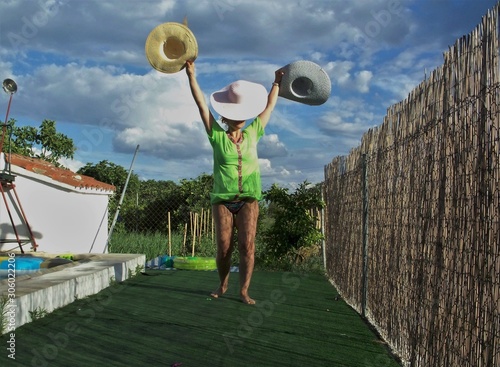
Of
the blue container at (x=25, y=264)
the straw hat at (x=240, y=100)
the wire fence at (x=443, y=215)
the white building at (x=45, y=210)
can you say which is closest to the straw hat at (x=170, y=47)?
the straw hat at (x=240, y=100)

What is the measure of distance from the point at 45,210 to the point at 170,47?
29.0ft

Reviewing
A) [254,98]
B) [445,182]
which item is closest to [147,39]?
[254,98]

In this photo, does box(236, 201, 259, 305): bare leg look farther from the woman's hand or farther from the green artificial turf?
the woman's hand

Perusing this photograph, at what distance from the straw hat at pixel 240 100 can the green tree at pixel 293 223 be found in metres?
Result: 7.12

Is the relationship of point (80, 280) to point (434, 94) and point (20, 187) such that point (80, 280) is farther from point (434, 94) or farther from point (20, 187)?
point (20, 187)

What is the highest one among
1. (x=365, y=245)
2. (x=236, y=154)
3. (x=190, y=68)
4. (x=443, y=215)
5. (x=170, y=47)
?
(x=170, y=47)

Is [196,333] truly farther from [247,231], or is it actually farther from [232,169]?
[232,169]

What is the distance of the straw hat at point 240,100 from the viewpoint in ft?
18.7

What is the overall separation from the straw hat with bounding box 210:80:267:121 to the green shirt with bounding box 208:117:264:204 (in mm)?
227

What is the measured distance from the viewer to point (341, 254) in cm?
949

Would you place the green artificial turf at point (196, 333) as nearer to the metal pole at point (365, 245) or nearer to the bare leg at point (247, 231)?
the metal pole at point (365, 245)

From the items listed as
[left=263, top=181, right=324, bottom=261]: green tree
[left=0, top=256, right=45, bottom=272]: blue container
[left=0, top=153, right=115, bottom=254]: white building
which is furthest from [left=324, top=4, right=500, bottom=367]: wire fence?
[left=0, top=153, right=115, bottom=254]: white building

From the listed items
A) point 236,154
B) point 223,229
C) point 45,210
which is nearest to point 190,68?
point 236,154

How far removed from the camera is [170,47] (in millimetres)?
5230
